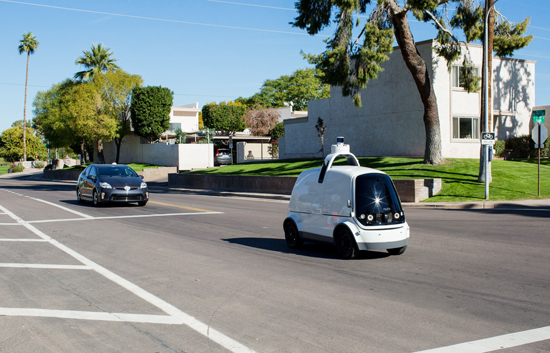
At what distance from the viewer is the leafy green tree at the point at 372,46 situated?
25.4 m

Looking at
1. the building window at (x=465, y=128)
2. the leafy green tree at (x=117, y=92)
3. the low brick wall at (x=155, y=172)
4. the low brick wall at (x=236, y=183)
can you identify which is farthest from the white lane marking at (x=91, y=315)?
the leafy green tree at (x=117, y=92)

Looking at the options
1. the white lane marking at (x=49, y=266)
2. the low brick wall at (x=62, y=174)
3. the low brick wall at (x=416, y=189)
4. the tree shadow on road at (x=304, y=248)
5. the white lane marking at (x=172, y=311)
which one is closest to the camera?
the white lane marking at (x=172, y=311)

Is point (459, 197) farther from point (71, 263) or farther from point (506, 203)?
point (71, 263)

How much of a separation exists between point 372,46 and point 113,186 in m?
14.3

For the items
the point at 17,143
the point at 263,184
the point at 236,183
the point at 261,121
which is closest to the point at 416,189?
the point at 263,184

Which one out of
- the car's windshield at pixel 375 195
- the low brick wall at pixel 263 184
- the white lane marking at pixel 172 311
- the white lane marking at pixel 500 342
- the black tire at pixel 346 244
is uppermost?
the car's windshield at pixel 375 195

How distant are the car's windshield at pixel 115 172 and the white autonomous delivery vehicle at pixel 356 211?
13131mm

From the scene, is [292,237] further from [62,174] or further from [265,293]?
[62,174]

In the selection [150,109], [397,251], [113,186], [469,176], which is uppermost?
[150,109]

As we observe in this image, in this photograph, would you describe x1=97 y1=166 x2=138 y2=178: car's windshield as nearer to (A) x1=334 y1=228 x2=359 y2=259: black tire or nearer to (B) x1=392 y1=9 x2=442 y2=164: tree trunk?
(A) x1=334 y1=228 x2=359 y2=259: black tire

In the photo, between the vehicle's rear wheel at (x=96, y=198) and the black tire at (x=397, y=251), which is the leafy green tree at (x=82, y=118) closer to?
the vehicle's rear wheel at (x=96, y=198)

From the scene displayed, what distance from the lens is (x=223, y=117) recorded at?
76.5 metres

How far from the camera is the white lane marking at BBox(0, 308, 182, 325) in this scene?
18.9 ft

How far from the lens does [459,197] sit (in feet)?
70.3
